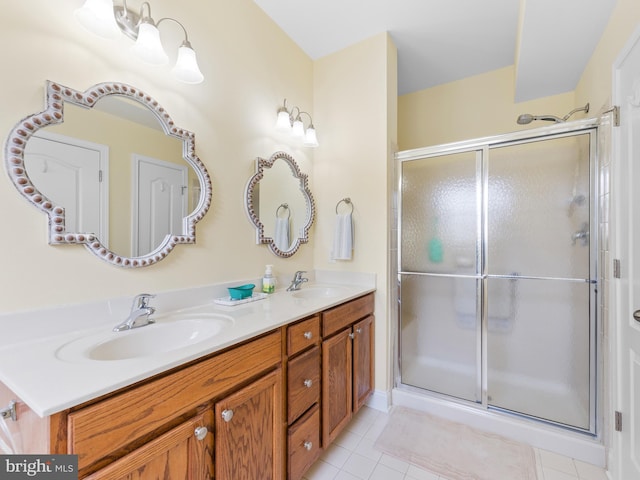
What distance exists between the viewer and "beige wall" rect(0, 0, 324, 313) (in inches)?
37.0

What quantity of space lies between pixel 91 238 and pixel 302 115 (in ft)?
5.55

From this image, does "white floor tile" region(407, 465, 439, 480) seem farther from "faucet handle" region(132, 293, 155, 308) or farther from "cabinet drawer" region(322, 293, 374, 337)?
"faucet handle" region(132, 293, 155, 308)

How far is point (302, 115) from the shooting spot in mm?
2240

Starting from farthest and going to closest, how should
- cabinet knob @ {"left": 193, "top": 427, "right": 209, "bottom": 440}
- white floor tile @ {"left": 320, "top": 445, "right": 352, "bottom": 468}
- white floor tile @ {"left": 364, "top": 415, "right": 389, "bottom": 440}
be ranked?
white floor tile @ {"left": 364, "top": 415, "right": 389, "bottom": 440} → white floor tile @ {"left": 320, "top": 445, "right": 352, "bottom": 468} → cabinet knob @ {"left": 193, "top": 427, "right": 209, "bottom": 440}

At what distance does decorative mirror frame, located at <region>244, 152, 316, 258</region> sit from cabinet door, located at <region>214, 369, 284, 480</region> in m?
0.89

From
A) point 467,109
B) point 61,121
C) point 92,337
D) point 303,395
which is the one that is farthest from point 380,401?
point 467,109

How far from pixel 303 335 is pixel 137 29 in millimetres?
1529

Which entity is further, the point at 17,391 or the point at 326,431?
the point at 326,431

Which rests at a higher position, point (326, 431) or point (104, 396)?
point (104, 396)

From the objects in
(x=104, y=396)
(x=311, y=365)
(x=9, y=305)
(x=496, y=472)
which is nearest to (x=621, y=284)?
(x=496, y=472)

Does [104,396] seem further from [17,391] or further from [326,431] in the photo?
[326,431]

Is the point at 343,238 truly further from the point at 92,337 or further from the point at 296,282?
the point at 92,337

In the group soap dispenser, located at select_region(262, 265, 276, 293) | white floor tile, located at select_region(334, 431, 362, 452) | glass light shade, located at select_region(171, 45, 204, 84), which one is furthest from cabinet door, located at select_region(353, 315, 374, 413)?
glass light shade, located at select_region(171, 45, 204, 84)

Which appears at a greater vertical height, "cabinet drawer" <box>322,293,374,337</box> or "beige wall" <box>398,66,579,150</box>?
"beige wall" <box>398,66,579,150</box>
